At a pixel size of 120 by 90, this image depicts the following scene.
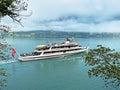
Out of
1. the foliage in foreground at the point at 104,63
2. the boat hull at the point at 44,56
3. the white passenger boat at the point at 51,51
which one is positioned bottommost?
the boat hull at the point at 44,56

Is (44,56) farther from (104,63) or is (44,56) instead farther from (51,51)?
(104,63)

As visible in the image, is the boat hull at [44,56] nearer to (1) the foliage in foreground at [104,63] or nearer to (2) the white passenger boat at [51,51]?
(2) the white passenger boat at [51,51]

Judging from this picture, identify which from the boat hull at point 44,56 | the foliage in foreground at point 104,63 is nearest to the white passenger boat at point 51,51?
the boat hull at point 44,56

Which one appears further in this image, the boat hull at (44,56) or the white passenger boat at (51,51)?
the white passenger boat at (51,51)

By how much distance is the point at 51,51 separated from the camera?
72125 millimetres

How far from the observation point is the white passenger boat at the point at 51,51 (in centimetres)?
6864

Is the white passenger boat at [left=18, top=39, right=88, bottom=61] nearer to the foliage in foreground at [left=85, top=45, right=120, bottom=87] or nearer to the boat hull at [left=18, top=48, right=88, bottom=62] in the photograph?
the boat hull at [left=18, top=48, right=88, bottom=62]

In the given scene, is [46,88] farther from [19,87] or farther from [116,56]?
[116,56]

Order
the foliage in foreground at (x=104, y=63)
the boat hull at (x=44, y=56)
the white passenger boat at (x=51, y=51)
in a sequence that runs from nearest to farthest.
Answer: the foliage in foreground at (x=104, y=63), the boat hull at (x=44, y=56), the white passenger boat at (x=51, y=51)

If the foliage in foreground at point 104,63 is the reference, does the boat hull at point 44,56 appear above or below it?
below

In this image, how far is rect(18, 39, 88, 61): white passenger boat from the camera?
68644 mm

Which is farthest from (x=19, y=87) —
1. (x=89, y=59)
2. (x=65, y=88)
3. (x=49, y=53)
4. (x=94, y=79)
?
(x=49, y=53)

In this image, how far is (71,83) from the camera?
36.5 metres

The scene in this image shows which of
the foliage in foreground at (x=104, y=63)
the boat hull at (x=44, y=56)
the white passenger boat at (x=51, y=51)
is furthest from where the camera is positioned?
the white passenger boat at (x=51, y=51)
